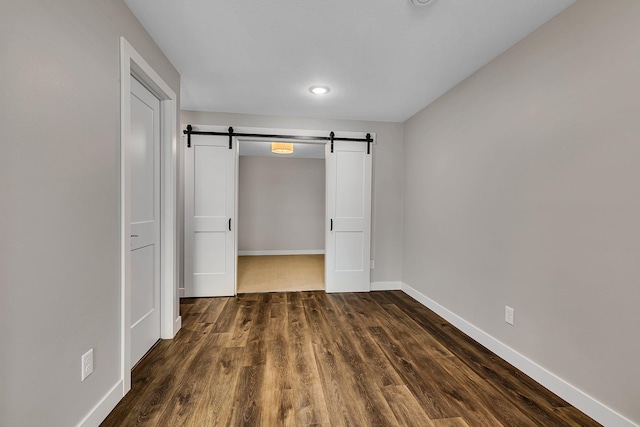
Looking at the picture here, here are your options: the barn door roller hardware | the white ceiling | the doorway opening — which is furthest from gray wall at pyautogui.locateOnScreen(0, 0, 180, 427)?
the doorway opening

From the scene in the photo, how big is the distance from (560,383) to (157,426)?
7.88 ft

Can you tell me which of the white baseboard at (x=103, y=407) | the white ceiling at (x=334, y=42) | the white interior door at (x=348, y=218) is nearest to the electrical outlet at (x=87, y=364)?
the white baseboard at (x=103, y=407)

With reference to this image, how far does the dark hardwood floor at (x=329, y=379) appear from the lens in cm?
166

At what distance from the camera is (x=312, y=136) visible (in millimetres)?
4027

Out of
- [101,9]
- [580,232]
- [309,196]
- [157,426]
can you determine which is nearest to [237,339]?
[157,426]

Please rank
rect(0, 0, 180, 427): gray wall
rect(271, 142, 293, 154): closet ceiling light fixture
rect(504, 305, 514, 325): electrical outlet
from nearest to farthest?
1. rect(0, 0, 180, 427): gray wall
2. rect(504, 305, 514, 325): electrical outlet
3. rect(271, 142, 293, 154): closet ceiling light fixture

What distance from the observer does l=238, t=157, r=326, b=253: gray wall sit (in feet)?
23.3

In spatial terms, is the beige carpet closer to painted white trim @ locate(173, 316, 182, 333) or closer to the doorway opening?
the doorway opening

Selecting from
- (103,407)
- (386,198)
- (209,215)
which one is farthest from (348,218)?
(103,407)

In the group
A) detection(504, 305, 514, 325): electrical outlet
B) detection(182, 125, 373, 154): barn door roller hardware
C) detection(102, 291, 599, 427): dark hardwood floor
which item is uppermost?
detection(182, 125, 373, 154): barn door roller hardware

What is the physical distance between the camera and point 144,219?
2279mm

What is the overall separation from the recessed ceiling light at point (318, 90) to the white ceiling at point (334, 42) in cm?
7

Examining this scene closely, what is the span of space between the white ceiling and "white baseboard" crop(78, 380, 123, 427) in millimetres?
2329

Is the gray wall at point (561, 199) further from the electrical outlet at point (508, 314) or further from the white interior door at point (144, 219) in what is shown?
the white interior door at point (144, 219)
